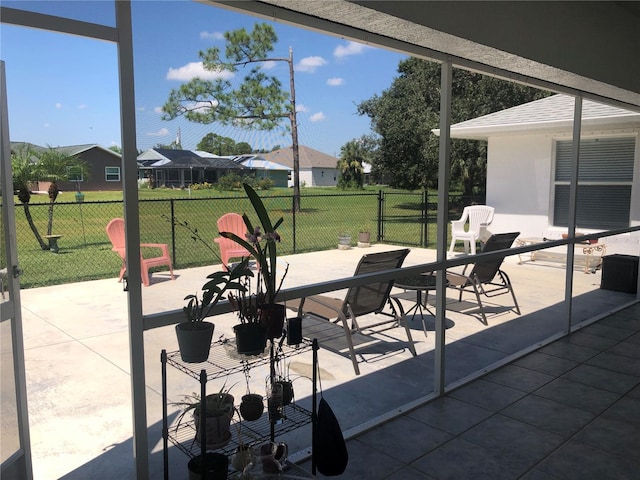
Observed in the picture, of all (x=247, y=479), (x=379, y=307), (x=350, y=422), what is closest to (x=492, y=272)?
(x=379, y=307)

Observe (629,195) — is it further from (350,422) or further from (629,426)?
(350,422)

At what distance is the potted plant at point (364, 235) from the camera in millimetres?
4023

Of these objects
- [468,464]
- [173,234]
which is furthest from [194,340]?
[468,464]

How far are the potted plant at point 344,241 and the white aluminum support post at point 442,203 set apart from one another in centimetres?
85

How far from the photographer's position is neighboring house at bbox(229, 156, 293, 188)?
247 cm

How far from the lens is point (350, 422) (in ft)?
9.37

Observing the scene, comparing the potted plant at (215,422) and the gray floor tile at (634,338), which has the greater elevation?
the potted plant at (215,422)

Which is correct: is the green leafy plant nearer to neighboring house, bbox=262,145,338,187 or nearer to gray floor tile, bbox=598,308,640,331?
neighboring house, bbox=262,145,338,187

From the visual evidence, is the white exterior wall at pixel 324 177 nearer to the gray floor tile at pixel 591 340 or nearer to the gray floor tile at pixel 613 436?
the gray floor tile at pixel 613 436

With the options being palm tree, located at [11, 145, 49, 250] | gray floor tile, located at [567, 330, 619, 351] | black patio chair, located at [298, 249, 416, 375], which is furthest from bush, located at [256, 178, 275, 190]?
palm tree, located at [11, 145, 49, 250]

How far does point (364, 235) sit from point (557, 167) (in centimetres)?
503

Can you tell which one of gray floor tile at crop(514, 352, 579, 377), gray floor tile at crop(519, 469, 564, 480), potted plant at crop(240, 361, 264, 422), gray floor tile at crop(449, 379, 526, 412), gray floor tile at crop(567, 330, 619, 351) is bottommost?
gray floor tile at crop(519, 469, 564, 480)

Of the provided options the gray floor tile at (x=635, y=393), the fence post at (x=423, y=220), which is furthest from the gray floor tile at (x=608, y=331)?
the fence post at (x=423, y=220)

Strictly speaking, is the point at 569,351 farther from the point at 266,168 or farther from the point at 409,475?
the point at 266,168
